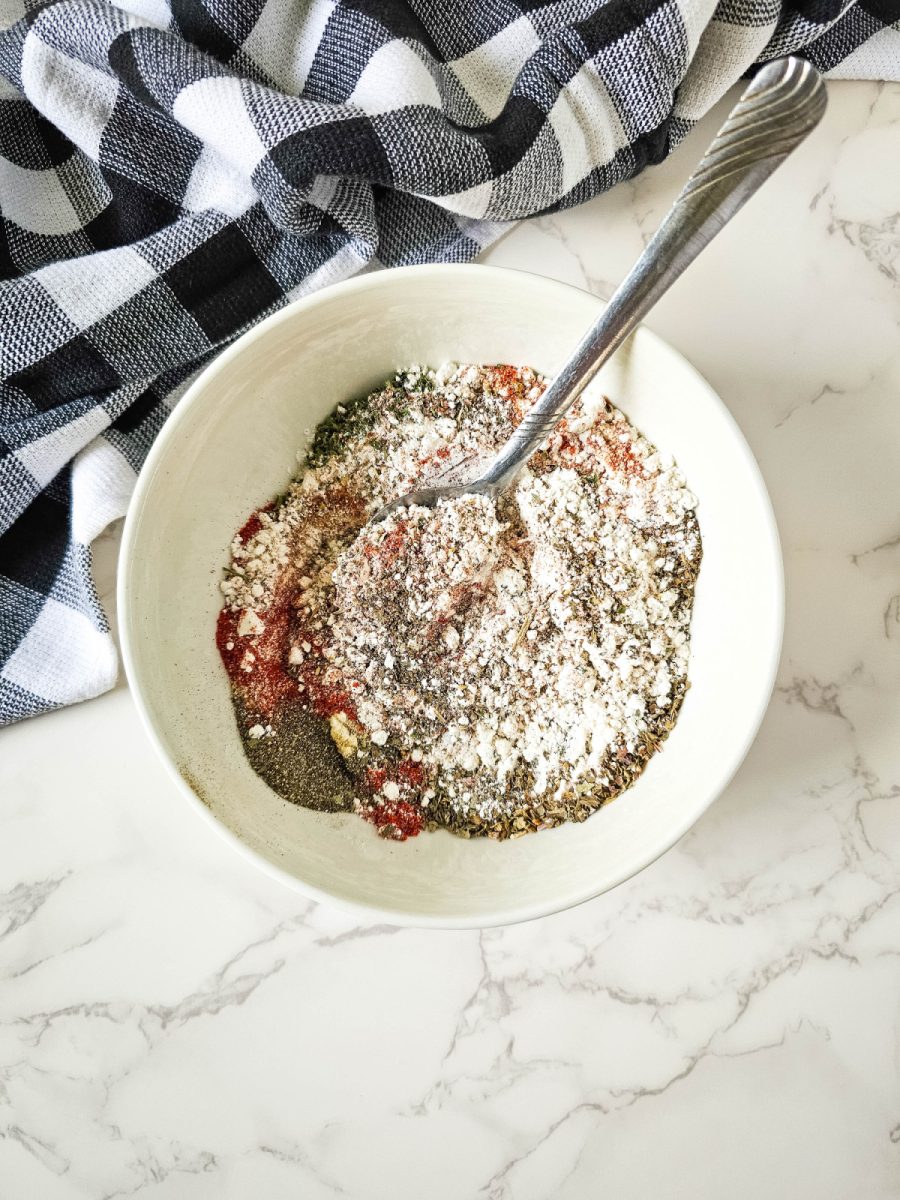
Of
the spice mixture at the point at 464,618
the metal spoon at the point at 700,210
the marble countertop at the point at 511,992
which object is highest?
the metal spoon at the point at 700,210

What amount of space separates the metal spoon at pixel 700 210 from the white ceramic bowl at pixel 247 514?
2.6 inches

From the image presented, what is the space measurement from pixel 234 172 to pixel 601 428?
47cm

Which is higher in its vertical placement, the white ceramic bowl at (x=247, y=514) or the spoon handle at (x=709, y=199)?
the spoon handle at (x=709, y=199)

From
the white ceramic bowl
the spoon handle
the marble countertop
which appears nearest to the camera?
the spoon handle

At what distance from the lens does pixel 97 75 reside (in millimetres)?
961

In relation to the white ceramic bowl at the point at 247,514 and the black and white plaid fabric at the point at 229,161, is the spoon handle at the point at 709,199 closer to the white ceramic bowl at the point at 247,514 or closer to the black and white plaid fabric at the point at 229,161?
the white ceramic bowl at the point at 247,514

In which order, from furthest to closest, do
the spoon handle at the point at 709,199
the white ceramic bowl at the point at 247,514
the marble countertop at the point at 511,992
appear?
the marble countertop at the point at 511,992 < the white ceramic bowl at the point at 247,514 < the spoon handle at the point at 709,199

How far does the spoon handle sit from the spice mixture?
0.10 metres

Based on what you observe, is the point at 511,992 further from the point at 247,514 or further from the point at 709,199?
the point at 709,199

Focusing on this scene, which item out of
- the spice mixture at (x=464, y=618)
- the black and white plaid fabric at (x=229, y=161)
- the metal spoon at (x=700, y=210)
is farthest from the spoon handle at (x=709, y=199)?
the black and white plaid fabric at (x=229, y=161)

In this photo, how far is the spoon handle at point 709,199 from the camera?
0.68 m

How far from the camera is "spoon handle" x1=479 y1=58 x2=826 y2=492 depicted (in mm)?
681

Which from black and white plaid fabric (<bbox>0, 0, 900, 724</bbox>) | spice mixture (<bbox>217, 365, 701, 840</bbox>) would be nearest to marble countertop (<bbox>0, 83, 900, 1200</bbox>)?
black and white plaid fabric (<bbox>0, 0, 900, 724</bbox>)

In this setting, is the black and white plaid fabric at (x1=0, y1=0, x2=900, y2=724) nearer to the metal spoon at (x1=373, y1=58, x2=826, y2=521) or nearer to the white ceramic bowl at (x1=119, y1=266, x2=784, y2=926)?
the white ceramic bowl at (x1=119, y1=266, x2=784, y2=926)
